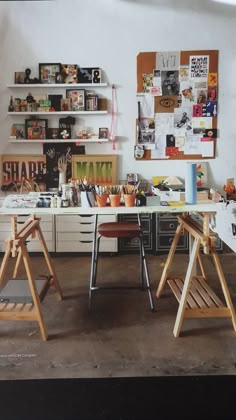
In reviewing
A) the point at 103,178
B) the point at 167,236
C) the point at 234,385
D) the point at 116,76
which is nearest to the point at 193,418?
the point at 234,385

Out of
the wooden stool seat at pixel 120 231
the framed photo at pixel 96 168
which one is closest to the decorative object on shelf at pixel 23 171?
the framed photo at pixel 96 168

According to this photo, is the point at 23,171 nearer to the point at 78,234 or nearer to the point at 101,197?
the point at 78,234

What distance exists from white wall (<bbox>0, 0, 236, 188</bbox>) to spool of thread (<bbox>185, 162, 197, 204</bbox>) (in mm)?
1326

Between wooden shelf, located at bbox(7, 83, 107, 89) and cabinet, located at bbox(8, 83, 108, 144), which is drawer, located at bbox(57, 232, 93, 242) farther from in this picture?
wooden shelf, located at bbox(7, 83, 107, 89)

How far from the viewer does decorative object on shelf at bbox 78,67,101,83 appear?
3312 millimetres

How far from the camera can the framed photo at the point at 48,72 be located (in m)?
3.31

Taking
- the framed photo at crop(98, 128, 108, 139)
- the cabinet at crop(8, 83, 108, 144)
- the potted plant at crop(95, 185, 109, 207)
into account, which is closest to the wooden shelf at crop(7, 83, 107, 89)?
the cabinet at crop(8, 83, 108, 144)

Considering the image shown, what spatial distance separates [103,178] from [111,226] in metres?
1.11

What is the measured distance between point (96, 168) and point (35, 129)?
59 centimetres

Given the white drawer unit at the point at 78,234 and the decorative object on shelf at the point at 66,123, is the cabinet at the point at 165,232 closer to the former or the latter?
the white drawer unit at the point at 78,234

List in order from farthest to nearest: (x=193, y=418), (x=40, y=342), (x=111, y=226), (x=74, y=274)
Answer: (x=74, y=274) → (x=111, y=226) → (x=40, y=342) → (x=193, y=418)

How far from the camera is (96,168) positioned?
344 cm
